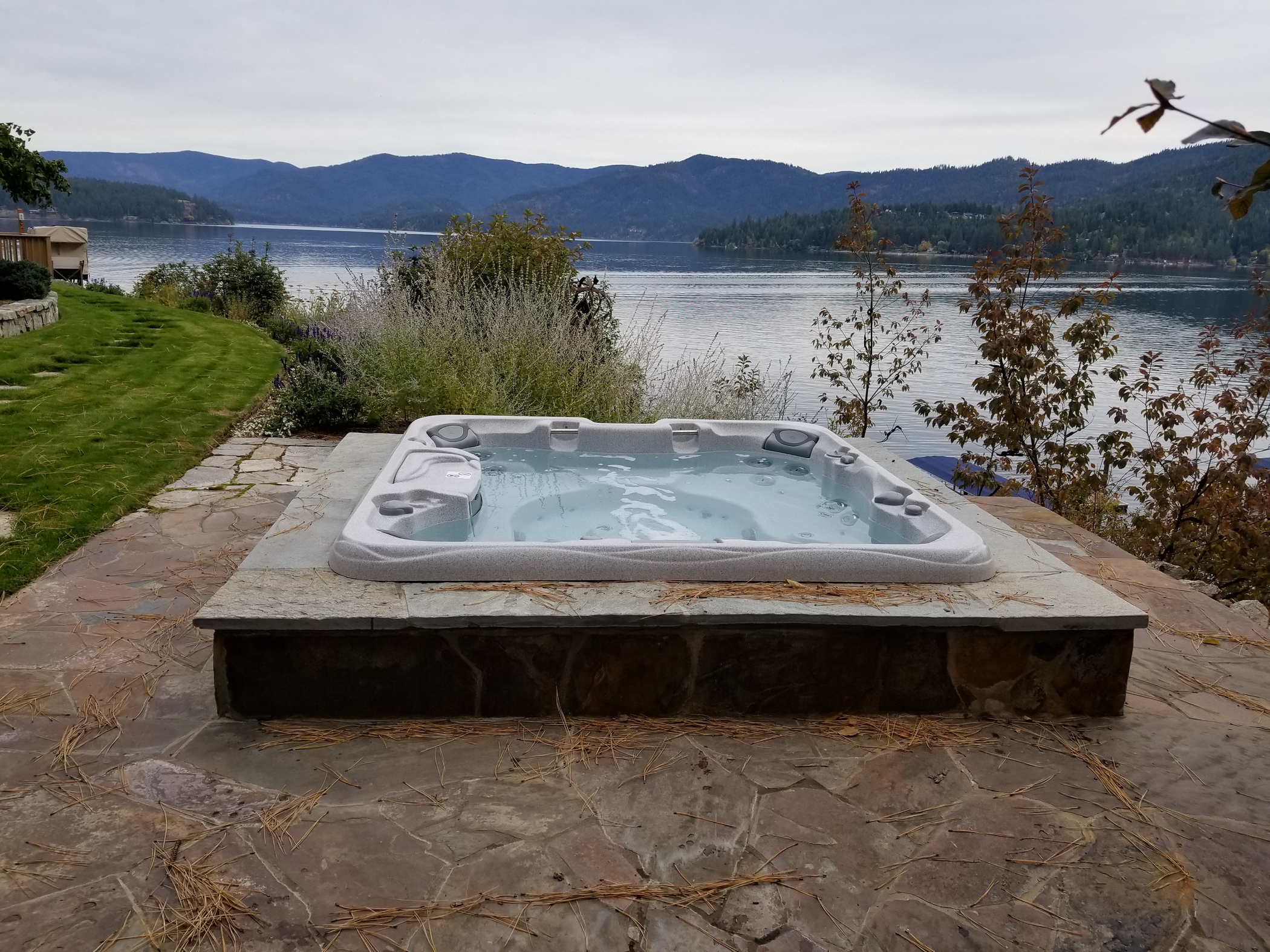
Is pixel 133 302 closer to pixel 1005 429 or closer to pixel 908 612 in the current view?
pixel 1005 429

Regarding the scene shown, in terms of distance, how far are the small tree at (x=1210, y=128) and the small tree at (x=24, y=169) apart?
9.27 metres

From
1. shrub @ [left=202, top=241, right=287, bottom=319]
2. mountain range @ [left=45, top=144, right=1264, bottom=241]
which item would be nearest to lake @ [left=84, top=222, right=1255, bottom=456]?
shrub @ [left=202, top=241, right=287, bottom=319]

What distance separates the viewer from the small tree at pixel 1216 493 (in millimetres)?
4348

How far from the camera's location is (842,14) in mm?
5781

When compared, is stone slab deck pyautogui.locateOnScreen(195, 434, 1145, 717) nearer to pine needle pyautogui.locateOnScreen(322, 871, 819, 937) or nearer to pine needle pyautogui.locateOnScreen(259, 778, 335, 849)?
pine needle pyautogui.locateOnScreen(259, 778, 335, 849)

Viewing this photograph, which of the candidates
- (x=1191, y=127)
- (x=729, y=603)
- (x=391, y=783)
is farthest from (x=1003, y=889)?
(x=1191, y=127)

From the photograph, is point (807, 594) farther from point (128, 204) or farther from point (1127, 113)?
point (128, 204)

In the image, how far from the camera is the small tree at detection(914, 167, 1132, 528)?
503 centimetres

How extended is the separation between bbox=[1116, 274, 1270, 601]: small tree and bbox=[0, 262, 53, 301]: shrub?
9972 mm

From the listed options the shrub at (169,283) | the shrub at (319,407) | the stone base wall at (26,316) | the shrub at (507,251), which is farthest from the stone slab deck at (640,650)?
the shrub at (169,283)

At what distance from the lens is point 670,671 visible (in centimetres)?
231

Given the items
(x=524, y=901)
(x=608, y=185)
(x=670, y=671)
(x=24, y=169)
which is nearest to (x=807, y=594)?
(x=670, y=671)

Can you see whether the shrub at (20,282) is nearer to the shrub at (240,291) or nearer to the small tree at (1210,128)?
the shrub at (240,291)

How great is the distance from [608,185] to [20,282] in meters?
51.8
